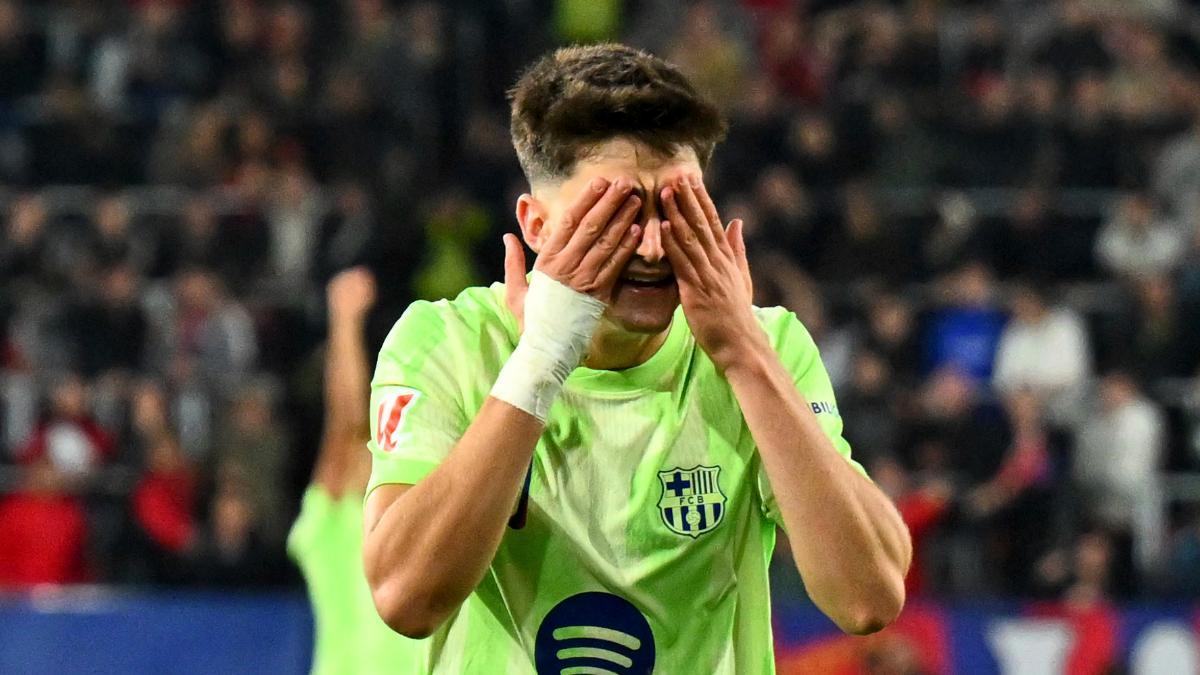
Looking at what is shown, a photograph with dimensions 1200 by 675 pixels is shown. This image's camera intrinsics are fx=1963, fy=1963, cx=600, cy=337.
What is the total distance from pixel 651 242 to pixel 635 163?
126mm

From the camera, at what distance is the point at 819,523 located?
2881 mm

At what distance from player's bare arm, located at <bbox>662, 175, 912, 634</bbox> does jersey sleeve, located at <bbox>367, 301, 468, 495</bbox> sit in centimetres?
40

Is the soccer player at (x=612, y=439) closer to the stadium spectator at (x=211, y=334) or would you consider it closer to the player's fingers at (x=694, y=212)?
the player's fingers at (x=694, y=212)

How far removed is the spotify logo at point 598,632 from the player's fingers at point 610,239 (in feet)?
1.72

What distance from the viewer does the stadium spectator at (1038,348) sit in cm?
1258

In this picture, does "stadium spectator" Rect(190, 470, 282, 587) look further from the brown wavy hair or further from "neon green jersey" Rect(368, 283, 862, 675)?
the brown wavy hair

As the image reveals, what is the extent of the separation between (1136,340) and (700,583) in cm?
1021

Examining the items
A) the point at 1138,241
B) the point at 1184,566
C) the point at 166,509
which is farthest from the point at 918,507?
the point at 166,509

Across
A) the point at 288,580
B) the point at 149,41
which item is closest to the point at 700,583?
the point at 288,580

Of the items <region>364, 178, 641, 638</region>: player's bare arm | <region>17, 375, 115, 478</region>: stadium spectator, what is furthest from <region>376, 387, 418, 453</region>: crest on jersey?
<region>17, 375, 115, 478</region>: stadium spectator

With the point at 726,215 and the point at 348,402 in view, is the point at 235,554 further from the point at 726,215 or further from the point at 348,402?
the point at 348,402

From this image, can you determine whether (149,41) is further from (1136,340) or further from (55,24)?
(1136,340)

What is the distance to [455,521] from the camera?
279 centimetres

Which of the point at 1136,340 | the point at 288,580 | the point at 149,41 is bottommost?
the point at 288,580
